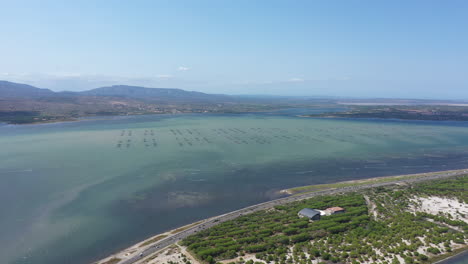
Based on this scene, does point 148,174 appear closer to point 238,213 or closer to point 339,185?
point 238,213

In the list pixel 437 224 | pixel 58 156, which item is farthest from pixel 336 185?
pixel 58 156

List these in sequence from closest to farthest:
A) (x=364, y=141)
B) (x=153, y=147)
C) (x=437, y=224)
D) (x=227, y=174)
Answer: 1. (x=437, y=224)
2. (x=227, y=174)
3. (x=153, y=147)
4. (x=364, y=141)

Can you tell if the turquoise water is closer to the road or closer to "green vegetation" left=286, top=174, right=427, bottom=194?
"green vegetation" left=286, top=174, right=427, bottom=194

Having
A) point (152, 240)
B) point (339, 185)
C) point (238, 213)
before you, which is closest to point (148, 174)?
point (152, 240)

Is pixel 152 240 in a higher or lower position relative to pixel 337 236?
lower

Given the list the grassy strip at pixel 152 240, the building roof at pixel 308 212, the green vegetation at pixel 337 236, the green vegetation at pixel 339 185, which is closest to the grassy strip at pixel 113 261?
the grassy strip at pixel 152 240

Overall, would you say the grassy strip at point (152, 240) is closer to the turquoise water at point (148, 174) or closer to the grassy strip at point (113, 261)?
the turquoise water at point (148, 174)

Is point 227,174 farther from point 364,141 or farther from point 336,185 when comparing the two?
point 364,141
